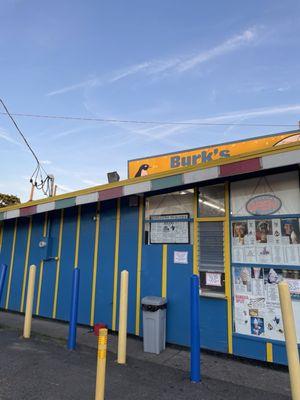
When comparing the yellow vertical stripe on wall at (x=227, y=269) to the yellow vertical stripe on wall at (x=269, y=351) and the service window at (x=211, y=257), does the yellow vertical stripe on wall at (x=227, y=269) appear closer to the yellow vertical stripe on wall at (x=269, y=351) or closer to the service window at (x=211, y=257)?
the service window at (x=211, y=257)

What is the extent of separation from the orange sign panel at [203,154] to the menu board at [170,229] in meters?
1.26

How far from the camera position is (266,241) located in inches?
185

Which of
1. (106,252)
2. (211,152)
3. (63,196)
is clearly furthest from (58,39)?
(106,252)

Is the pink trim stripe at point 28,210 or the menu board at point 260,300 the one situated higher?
the pink trim stripe at point 28,210

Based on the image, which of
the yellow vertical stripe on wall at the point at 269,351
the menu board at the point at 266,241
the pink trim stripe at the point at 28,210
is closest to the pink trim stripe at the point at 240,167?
the menu board at the point at 266,241

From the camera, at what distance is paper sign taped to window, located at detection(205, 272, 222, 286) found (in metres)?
5.03

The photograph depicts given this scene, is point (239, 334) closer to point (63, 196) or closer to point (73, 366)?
point (73, 366)

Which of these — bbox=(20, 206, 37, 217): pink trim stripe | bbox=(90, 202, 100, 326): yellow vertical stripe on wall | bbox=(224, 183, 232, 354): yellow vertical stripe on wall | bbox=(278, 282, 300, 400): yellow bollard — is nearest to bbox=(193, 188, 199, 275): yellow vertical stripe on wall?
bbox=(224, 183, 232, 354): yellow vertical stripe on wall

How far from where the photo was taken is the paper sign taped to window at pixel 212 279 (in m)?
5.03

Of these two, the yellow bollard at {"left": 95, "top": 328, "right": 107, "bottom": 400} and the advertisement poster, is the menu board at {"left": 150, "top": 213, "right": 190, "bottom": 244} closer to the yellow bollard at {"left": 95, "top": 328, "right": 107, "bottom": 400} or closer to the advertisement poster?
the advertisement poster

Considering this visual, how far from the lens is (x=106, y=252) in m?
6.42

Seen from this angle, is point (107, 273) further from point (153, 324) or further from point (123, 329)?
point (123, 329)

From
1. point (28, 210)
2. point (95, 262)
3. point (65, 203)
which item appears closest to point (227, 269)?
point (95, 262)

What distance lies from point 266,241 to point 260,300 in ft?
3.10
